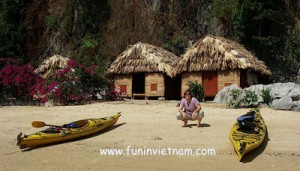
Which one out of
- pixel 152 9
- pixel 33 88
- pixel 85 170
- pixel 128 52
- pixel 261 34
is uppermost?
pixel 152 9

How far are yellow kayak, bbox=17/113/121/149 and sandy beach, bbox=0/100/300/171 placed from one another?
115 millimetres

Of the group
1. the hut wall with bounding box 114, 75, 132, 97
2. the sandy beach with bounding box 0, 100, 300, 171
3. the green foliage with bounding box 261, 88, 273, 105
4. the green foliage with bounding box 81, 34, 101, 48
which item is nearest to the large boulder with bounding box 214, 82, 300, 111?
the green foliage with bounding box 261, 88, 273, 105

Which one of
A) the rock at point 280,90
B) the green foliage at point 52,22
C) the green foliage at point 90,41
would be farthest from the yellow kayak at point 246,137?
the green foliage at point 52,22

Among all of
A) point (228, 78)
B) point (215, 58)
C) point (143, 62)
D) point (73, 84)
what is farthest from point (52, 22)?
point (228, 78)

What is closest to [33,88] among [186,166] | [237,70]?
[237,70]

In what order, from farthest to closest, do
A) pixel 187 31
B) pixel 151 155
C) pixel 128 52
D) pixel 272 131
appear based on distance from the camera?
pixel 187 31 → pixel 128 52 → pixel 272 131 → pixel 151 155

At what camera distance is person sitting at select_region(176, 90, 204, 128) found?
7539mm

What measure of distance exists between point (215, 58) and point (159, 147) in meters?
10.6

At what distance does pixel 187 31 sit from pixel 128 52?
6.05m

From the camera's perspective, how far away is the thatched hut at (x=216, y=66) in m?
15.8

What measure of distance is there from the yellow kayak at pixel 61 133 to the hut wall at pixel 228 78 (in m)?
9.44

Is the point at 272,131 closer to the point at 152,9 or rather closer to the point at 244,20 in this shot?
the point at 244,20

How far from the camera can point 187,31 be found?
75.3 ft

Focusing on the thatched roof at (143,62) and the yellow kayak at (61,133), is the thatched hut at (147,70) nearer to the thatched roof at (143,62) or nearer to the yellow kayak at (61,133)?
the thatched roof at (143,62)
